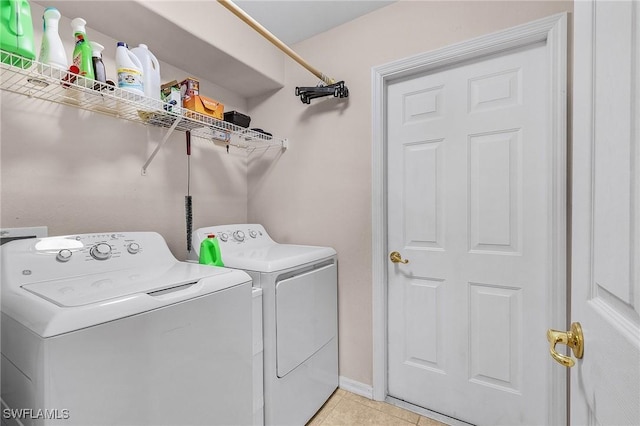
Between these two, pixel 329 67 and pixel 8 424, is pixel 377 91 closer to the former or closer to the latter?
pixel 329 67

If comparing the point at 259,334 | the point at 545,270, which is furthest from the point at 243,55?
the point at 545,270

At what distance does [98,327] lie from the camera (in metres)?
0.78

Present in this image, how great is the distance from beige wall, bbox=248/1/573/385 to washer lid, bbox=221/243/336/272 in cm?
24

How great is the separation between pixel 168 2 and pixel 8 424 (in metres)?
1.82

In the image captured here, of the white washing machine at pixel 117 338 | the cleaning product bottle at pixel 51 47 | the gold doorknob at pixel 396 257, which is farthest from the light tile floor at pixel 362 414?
the cleaning product bottle at pixel 51 47

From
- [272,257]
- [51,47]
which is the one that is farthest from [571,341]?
[51,47]

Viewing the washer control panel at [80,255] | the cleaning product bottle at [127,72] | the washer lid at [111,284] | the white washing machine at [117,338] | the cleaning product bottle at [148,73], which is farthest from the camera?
the cleaning product bottle at [148,73]

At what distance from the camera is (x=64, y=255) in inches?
44.8

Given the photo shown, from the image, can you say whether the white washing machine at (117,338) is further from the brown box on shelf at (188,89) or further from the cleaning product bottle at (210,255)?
the brown box on shelf at (188,89)

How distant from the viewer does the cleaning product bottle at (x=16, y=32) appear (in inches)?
36.7

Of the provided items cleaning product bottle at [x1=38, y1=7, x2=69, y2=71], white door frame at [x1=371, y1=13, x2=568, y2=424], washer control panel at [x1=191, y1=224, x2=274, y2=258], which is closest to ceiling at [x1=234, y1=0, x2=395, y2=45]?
white door frame at [x1=371, y1=13, x2=568, y2=424]

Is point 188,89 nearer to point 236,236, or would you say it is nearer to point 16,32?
point 16,32

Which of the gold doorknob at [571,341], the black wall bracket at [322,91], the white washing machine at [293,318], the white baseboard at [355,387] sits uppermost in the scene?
the black wall bracket at [322,91]

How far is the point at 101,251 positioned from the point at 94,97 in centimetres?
71
